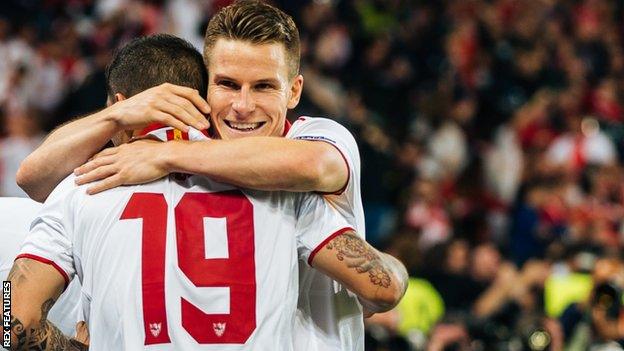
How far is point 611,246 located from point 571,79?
4371 millimetres

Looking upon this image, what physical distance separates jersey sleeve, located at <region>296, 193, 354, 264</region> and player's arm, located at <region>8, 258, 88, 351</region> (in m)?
0.69

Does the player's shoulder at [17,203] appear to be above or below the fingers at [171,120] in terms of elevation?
below

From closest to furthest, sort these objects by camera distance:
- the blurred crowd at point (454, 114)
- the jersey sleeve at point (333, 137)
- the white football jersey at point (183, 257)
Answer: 1. the white football jersey at point (183, 257)
2. the jersey sleeve at point (333, 137)
3. the blurred crowd at point (454, 114)

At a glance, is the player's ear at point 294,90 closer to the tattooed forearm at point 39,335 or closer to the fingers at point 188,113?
the fingers at point 188,113

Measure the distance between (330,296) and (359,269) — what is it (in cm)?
23

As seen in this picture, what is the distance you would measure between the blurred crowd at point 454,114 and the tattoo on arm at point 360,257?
4415 millimetres

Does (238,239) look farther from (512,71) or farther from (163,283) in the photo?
(512,71)

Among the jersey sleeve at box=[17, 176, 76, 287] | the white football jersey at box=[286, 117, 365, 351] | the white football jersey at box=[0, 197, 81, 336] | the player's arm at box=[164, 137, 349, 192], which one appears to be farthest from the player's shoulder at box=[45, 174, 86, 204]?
the white football jersey at box=[286, 117, 365, 351]

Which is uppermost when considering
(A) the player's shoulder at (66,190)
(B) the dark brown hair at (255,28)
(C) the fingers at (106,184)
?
(B) the dark brown hair at (255,28)

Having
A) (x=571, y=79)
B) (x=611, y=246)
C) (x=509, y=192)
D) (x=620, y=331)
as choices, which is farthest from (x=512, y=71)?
(x=620, y=331)

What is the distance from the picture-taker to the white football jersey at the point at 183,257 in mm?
3293

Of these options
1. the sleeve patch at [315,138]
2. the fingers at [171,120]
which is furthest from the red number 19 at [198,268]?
the sleeve patch at [315,138]

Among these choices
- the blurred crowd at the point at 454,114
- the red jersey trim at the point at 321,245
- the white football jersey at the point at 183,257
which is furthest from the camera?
the blurred crowd at the point at 454,114

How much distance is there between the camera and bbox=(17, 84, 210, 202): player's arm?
3367mm
